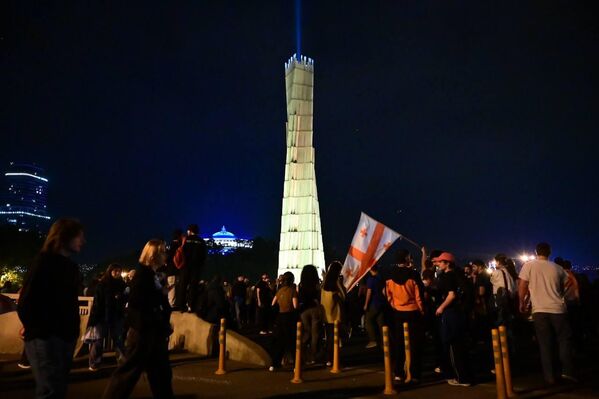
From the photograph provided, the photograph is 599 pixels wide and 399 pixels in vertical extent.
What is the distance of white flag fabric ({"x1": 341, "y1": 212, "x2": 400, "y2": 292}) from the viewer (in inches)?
458

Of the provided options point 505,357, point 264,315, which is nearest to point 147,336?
point 505,357

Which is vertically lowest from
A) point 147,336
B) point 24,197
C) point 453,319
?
point 147,336

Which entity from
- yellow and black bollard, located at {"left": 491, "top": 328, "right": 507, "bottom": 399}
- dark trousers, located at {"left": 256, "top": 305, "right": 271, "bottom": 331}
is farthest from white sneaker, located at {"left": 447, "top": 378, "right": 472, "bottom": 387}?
dark trousers, located at {"left": 256, "top": 305, "right": 271, "bottom": 331}

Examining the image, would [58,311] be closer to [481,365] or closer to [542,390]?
[542,390]

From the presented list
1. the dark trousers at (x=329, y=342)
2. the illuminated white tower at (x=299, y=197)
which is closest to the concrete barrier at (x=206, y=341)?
the dark trousers at (x=329, y=342)

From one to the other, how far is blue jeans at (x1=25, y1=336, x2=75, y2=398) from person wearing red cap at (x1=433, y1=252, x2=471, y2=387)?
4.72m

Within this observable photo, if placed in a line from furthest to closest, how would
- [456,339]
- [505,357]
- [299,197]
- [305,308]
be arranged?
[299,197] < [305,308] < [456,339] < [505,357]

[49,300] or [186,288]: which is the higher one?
[186,288]

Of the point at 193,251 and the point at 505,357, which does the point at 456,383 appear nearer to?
the point at 505,357

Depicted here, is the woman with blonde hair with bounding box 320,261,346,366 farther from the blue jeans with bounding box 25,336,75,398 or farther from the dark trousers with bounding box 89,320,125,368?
the blue jeans with bounding box 25,336,75,398

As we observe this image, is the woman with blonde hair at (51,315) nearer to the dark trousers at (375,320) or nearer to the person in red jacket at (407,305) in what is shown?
the person in red jacket at (407,305)

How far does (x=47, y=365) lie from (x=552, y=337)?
6176 mm

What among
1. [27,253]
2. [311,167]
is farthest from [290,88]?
[27,253]

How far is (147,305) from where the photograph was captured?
14.9ft
